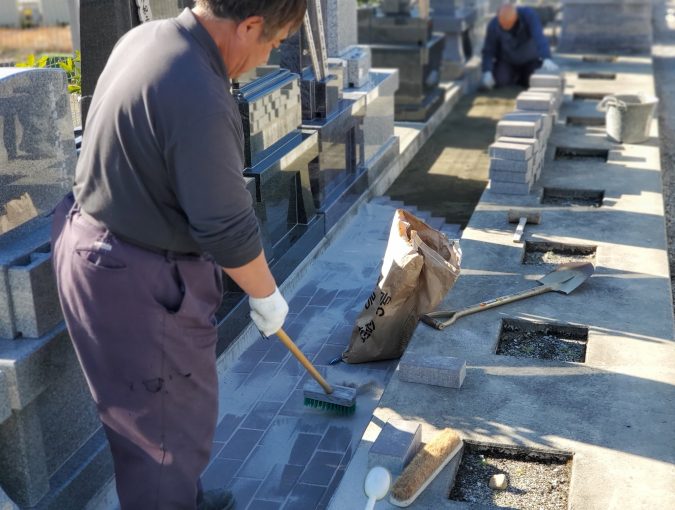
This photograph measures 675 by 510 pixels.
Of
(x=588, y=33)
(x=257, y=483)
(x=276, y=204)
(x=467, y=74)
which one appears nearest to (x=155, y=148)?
(x=257, y=483)

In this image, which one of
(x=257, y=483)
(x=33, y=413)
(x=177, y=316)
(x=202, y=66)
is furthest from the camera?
(x=257, y=483)

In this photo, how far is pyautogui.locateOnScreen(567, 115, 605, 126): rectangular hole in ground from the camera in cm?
1012

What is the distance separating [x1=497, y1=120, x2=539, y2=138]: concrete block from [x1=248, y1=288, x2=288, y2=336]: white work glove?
15.2 ft

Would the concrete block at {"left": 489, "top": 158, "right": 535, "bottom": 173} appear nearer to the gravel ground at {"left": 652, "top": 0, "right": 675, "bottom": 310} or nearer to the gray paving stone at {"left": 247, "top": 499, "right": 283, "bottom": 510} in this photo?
the gravel ground at {"left": 652, "top": 0, "right": 675, "bottom": 310}

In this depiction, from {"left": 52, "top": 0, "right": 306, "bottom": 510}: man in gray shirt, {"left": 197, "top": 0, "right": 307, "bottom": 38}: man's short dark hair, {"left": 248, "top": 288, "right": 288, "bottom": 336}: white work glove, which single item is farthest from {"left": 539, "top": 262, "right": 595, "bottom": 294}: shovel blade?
{"left": 197, "top": 0, "right": 307, "bottom": 38}: man's short dark hair

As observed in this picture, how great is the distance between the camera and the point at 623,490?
3646 millimetres

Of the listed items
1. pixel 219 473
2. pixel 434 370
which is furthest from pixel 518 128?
pixel 219 473

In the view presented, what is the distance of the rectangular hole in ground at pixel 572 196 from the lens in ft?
24.8

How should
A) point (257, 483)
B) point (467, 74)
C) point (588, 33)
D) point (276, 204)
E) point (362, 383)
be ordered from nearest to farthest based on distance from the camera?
point (257, 483)
point (362, 383)
point (276, 204)
point (467, 74)
point (588, 33)

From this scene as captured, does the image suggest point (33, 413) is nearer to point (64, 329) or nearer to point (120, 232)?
point (64, 329)

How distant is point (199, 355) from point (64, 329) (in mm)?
875

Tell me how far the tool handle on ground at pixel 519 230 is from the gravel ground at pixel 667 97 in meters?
1.32

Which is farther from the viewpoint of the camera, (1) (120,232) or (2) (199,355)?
(2) (199,355)

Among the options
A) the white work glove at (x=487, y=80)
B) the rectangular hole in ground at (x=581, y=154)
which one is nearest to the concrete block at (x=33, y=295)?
the rectangular hole in ground at (x=581, y=154)
